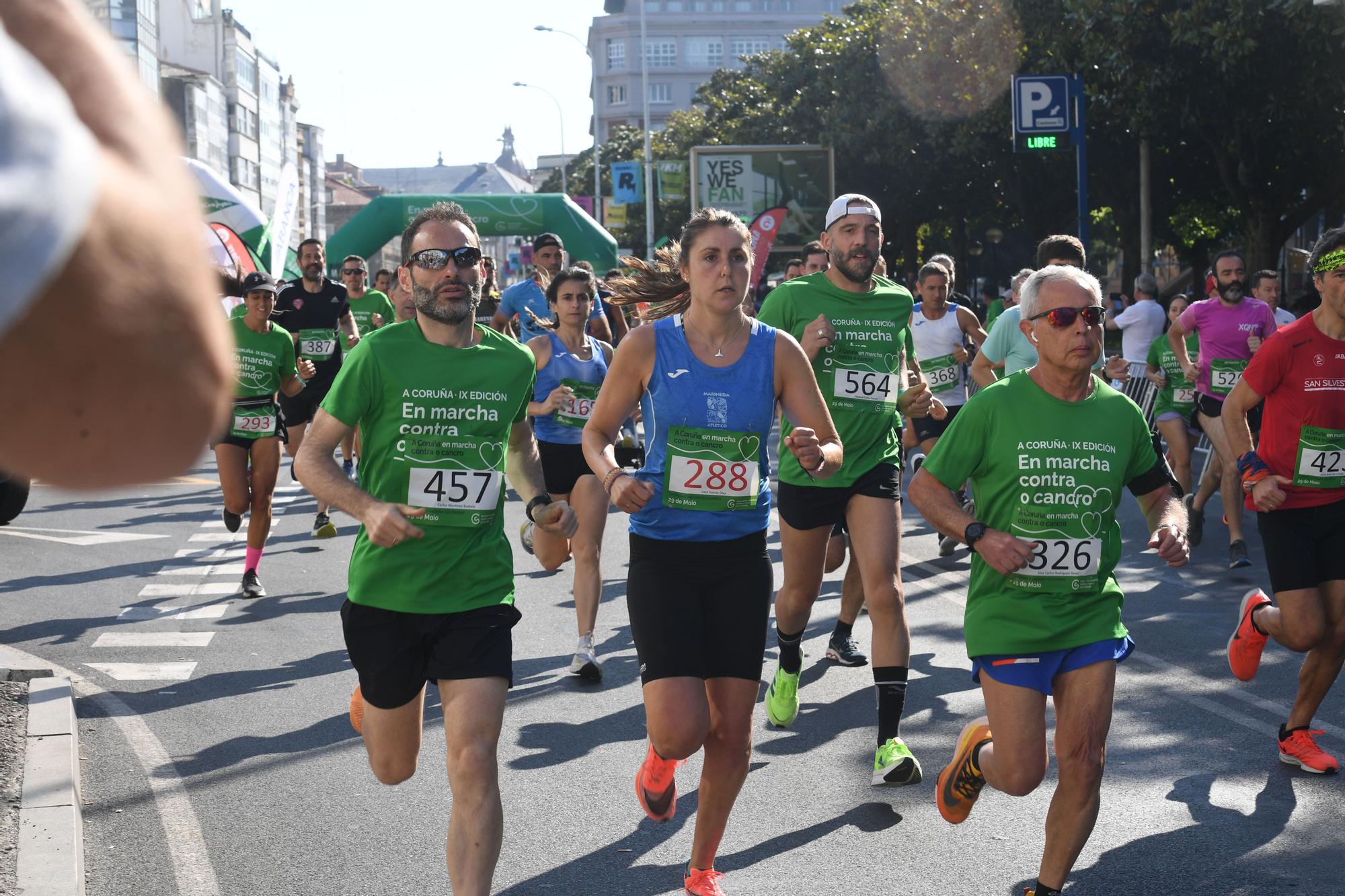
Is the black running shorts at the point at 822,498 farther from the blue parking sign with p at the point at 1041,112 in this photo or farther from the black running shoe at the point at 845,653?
the blue parking sign with p at the point at 1041,112

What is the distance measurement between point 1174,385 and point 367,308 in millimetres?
7823

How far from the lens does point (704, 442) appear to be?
191 inches

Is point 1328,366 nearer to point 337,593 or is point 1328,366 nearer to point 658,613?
point 658,613

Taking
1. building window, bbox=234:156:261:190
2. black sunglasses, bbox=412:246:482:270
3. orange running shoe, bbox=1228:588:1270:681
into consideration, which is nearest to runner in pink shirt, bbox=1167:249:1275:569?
orange running shoe, bbox=1228:588:1270:681

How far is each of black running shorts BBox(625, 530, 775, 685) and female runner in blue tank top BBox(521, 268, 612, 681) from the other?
9.18 ft

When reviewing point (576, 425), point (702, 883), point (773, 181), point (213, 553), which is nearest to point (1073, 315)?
point (702, 883)

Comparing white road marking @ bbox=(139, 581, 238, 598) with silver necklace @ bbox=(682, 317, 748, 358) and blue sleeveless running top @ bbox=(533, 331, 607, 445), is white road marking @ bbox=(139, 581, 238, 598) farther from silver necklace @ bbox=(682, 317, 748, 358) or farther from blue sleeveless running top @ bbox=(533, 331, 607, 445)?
silver necklace @ bbox=(682, 317, 748, 358)

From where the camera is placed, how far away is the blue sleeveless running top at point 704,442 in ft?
15.8

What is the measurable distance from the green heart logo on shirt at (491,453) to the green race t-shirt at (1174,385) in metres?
8.32

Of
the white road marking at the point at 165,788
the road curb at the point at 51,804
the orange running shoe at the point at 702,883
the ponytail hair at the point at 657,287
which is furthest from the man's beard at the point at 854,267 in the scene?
the road curb at the point at 51,804

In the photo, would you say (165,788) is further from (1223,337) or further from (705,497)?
(1223,337)

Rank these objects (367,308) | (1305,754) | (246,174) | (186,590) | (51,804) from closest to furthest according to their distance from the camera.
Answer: (51,804), (1305,754), (186,590), (367,308), (246,174)

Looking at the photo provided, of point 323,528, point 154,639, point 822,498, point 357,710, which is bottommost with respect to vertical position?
point 154,639

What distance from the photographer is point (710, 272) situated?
16.3 ft
